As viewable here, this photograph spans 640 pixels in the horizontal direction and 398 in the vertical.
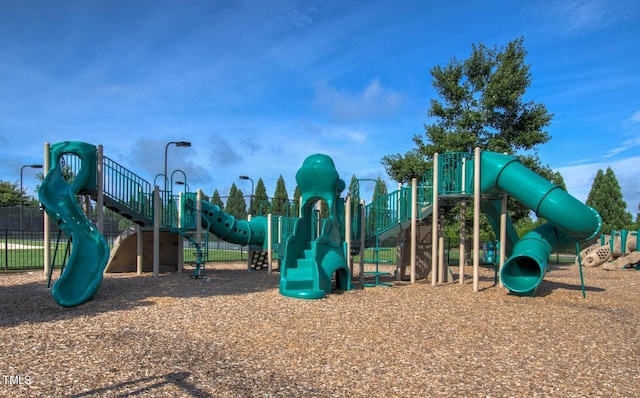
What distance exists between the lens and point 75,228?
10.6 meters

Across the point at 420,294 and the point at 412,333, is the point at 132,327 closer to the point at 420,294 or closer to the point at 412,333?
the point at 412,333

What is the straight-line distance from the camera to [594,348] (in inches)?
266

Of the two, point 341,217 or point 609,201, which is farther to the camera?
point 609,201

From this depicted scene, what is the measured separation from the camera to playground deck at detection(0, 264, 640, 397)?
16.1 feet

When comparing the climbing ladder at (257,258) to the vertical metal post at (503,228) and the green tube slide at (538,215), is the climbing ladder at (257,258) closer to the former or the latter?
the vertical metal post at (503,228)

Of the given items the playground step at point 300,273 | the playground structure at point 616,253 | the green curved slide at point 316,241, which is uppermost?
the green curved slide at point 316,241

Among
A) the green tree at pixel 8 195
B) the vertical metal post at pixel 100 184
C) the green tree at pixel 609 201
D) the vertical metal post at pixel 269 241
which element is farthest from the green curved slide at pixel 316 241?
the green tree at pixel 8 195

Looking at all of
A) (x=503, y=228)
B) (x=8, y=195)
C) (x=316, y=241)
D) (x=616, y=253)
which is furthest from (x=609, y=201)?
(x=8, y=195)

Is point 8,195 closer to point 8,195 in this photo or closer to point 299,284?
point 8,195

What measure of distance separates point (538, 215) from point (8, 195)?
57.7 meters

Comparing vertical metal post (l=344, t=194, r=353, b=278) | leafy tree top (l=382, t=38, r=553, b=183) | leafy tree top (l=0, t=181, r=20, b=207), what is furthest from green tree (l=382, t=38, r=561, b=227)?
leafy tree top (l=0, t=181, r=20, b=207)

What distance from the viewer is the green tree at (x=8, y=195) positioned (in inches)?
2076

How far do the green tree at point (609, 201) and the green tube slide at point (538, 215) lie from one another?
34.0m

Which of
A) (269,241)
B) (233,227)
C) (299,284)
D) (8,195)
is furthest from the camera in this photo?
(8,195)
